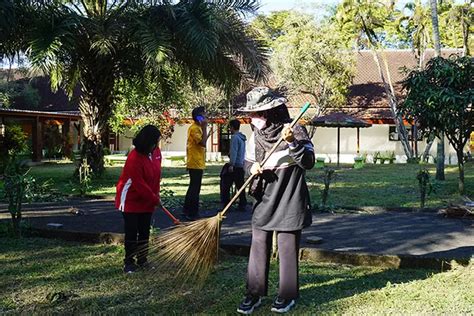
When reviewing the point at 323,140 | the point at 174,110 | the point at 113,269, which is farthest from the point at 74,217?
the point at 323,140

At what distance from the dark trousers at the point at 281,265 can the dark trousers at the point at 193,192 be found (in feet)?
13.0

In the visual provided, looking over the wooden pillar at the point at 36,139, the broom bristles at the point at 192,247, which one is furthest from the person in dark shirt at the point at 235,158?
the wooden pillar at the point at 36,139

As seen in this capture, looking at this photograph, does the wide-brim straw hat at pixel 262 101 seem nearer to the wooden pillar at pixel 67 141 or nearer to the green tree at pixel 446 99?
the green tree at pixel 446 99

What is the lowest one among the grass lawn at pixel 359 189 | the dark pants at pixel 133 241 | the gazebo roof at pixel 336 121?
the grass lawn at pixel 359 189

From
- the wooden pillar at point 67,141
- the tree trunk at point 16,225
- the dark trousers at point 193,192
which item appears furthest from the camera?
the wooden pillar at point 67,141

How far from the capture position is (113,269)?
5324 millimetres

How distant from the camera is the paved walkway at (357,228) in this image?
622 cm

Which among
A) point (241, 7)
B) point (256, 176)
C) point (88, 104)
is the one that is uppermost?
point (241, 7)

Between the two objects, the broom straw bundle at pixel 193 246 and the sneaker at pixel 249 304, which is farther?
the broom straw bundle at pixel 193 246

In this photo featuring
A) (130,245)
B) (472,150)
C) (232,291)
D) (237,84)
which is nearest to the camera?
(232,291)

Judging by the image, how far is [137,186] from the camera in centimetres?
508

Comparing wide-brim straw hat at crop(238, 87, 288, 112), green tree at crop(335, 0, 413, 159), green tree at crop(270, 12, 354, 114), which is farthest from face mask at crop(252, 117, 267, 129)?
green tree at crop(335, 0, 413, 159)

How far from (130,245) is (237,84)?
30.4 ft

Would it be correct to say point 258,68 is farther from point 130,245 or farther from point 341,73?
point 341,73
